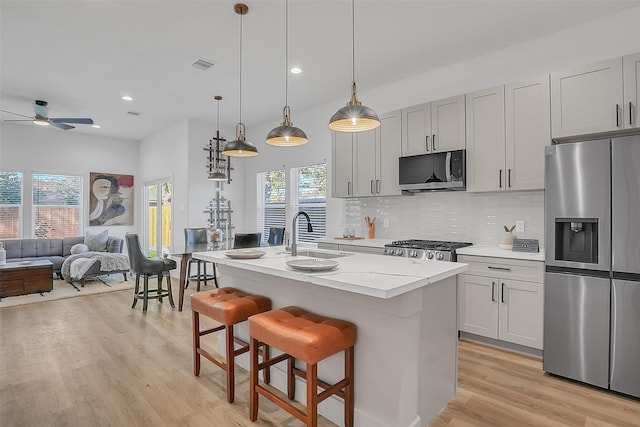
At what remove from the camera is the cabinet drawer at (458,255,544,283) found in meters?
2.90

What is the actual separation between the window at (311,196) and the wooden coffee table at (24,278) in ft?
12.9

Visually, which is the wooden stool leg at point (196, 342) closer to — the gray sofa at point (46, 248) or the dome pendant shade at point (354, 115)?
the dome pendant shade at point (354, 115)

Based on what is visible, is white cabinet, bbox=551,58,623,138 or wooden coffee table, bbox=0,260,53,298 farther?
wooden coffee table, bbox=0,260,53,298

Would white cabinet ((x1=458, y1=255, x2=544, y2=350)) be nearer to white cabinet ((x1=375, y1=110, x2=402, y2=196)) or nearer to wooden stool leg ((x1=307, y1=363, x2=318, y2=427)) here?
white cabinet ((x1=375, y1=110, x2=402, y2=196))

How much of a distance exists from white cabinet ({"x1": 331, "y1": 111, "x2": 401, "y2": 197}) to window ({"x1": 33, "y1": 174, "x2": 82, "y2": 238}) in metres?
6.03

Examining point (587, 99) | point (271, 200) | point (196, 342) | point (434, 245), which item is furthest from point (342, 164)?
point (196, 342)

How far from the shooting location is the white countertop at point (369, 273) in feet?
5.32

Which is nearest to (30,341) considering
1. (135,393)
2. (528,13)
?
(135,393)

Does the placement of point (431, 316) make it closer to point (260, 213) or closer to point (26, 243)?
point (260, 213)

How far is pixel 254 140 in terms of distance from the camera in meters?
6.81

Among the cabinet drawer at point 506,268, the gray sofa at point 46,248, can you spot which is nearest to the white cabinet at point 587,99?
the cabinet drawer at point 506,268

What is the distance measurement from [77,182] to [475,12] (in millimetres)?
8076

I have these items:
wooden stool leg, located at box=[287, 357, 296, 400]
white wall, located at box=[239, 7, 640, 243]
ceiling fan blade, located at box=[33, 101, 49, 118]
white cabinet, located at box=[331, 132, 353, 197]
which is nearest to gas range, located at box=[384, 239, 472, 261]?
white wall, located at box=[239, 7, 640, 243]

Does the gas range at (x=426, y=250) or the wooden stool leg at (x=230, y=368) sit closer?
the wooden stool leg at (x=230, y=368)
